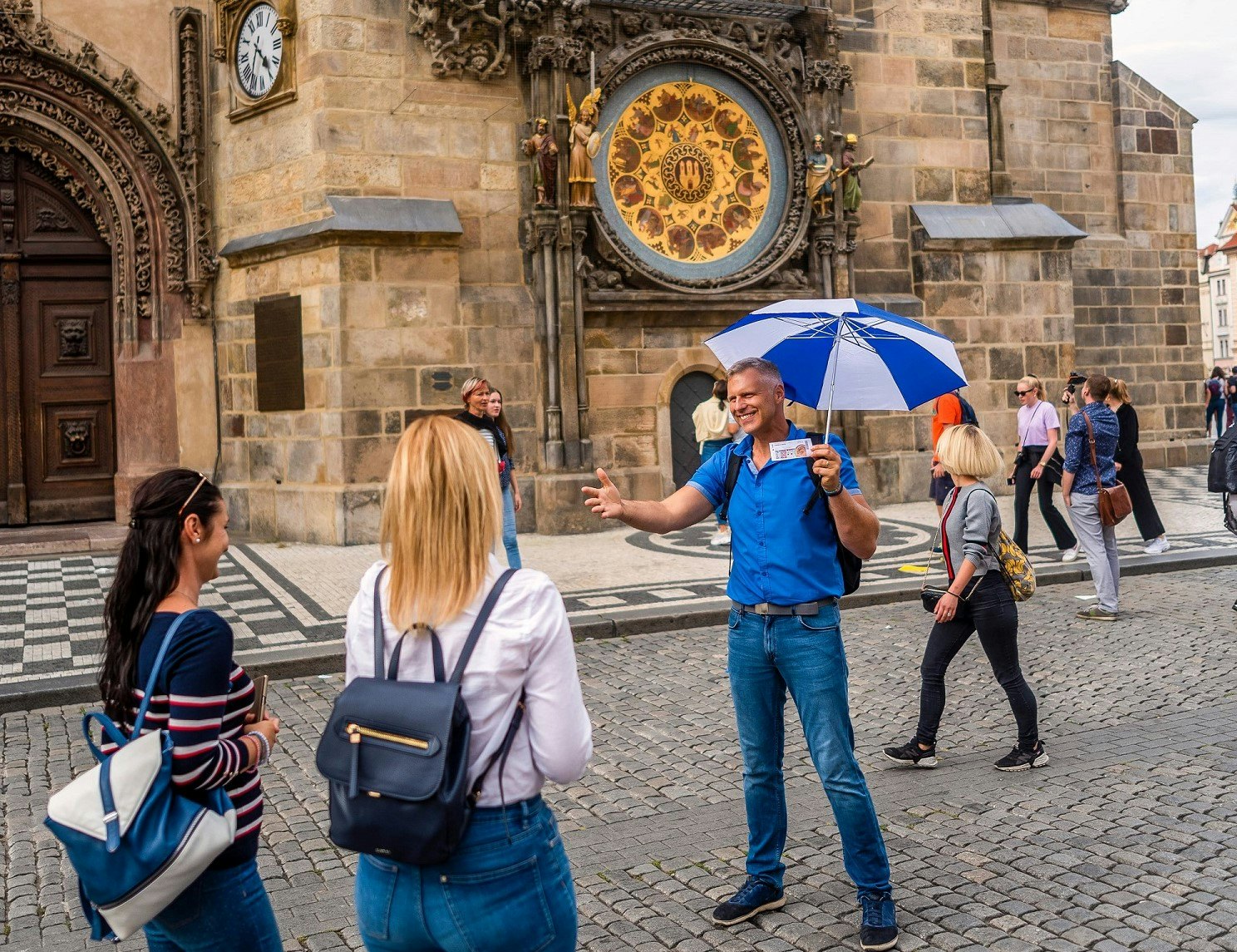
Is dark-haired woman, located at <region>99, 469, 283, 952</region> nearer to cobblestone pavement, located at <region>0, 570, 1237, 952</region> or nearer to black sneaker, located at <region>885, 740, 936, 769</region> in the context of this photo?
cobblestone pavement, located at <region>0, 570, 1237, 952</region>

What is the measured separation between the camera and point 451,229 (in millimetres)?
13836

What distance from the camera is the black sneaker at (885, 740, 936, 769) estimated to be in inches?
228

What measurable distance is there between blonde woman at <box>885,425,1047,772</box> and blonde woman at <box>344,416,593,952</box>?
363 cm

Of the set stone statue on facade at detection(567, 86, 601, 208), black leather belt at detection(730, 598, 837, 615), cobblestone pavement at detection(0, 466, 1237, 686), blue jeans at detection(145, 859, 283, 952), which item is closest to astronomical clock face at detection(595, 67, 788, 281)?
stone statue on facade at detection(567, 86, 601, 208)

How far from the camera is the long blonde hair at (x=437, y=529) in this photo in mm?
2414

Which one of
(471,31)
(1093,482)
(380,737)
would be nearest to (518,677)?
(380,737)

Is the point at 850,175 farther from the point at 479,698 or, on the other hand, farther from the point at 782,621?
the point at 479,698

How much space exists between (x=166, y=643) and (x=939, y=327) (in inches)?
597

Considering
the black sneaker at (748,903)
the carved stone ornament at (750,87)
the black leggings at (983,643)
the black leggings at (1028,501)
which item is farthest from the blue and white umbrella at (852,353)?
the carved stone ornament at (750,87)

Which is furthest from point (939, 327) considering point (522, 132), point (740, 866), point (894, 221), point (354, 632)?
point (354, 632)

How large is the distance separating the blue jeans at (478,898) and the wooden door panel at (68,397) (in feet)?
45.7

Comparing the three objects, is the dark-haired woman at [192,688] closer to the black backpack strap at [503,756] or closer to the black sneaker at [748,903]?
the black backpack strap at [503,756]

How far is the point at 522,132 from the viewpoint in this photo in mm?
14594

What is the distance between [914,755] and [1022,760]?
46 cm
